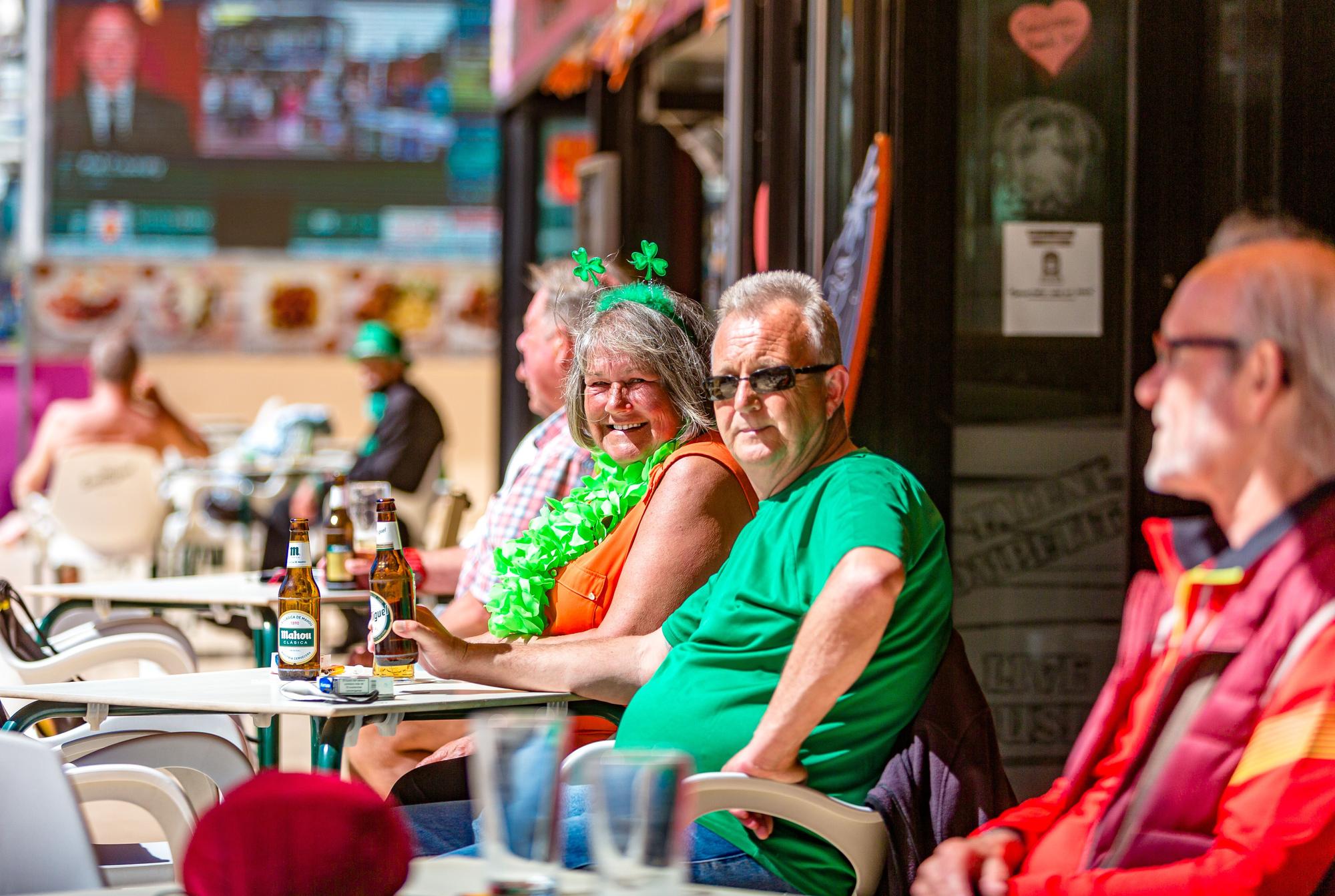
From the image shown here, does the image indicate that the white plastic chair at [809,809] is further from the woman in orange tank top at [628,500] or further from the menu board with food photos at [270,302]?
the menu board with food photos at [270,302]

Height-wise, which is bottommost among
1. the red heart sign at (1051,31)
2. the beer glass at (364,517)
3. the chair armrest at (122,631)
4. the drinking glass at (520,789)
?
the chair armrest at (122,631)

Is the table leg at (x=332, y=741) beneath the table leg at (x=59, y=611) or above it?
above

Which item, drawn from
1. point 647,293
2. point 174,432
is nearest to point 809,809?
point 647,293

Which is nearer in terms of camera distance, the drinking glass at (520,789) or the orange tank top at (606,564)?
the drinking glass at (520,789)

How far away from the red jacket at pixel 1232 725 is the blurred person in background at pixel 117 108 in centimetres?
1427

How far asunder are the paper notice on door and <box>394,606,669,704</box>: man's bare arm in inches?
55.9

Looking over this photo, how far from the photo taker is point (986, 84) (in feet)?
11.1

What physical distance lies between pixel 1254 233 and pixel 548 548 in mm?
1572

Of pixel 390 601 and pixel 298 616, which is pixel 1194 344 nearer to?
pixel 390 601

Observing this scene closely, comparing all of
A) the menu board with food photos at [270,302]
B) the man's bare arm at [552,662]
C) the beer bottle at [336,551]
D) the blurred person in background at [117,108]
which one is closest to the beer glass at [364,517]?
the beer bottle at [336,551]

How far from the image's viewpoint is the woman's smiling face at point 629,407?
274cm

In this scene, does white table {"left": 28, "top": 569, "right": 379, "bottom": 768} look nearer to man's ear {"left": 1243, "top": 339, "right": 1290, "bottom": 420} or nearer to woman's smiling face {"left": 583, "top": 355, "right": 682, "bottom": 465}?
woman's smiling face {"left": 583, "top": 355, "right": 682, "bottom": 465}

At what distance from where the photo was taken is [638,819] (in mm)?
1160

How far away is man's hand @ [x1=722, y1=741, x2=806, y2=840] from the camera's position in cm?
197
